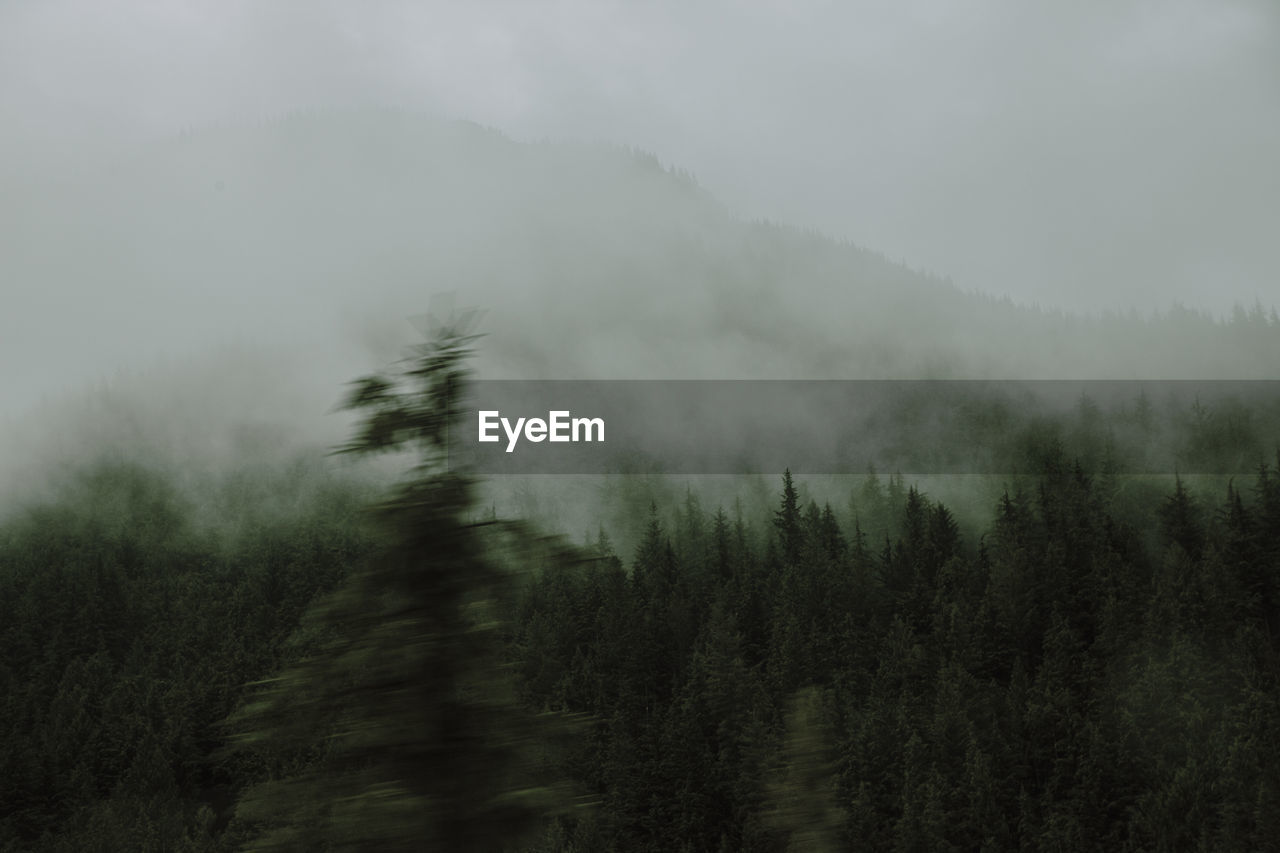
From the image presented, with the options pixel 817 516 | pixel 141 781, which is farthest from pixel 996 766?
pixel 141 781

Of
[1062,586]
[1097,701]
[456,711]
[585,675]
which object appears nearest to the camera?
[456,711]

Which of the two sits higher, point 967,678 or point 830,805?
point 830,805

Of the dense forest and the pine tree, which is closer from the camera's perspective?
the pine tree

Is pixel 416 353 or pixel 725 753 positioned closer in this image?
pixel 416 353

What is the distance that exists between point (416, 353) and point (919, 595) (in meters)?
156

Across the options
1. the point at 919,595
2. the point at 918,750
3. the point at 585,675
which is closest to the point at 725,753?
the point at 918,750

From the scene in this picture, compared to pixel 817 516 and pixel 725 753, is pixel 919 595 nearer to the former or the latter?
pixel 817 516

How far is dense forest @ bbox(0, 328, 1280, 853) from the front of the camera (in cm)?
859

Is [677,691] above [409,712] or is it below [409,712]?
below

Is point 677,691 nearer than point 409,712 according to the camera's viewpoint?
No

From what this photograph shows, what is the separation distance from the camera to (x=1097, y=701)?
11856 centimetres

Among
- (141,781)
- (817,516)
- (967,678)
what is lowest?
(141,781)

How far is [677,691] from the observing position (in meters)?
138

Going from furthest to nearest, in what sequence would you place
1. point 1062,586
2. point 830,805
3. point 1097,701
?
1. point 1062,586
2. point 1097,701
3. point 830,805
